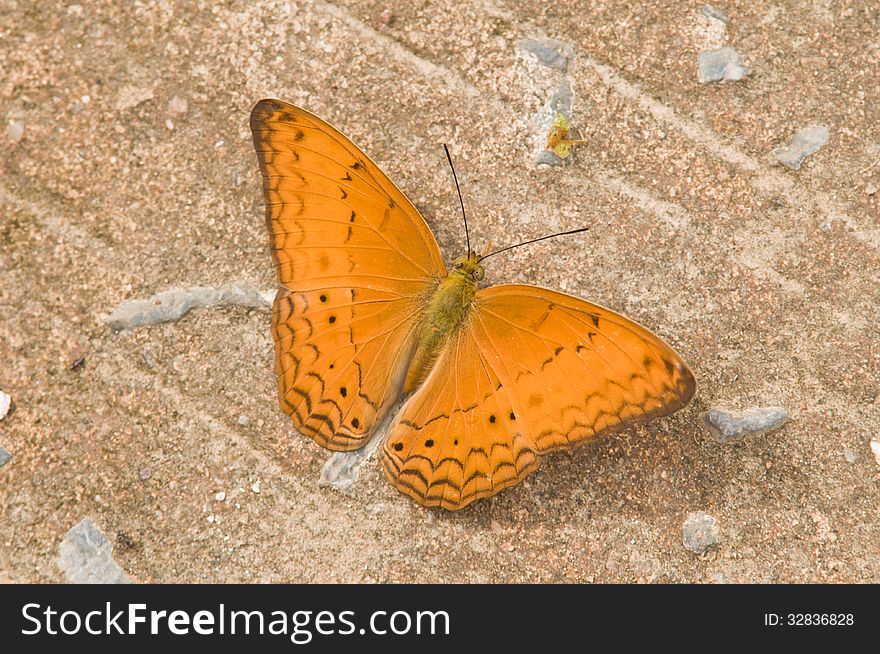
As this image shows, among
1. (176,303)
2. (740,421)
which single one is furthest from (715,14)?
(176,303)

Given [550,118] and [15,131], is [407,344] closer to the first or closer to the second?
[550,118]

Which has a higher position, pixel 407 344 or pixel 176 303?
pixel 407 344

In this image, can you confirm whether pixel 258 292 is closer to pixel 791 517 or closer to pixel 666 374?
pixel 666 374

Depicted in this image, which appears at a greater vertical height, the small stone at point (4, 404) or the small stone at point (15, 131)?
the small stone at point (15, 131)

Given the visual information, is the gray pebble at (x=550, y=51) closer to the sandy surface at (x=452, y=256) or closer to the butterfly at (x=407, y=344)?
the sandy surface at (x=452, y=256)

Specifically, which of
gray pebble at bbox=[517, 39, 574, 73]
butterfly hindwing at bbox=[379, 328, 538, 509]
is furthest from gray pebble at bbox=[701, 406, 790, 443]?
gray pebble at bbox=[517, 39, 574, 73]

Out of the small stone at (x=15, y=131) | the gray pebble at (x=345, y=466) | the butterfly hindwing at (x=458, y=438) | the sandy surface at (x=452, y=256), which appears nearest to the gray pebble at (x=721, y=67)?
the sandy surface at (x=452, y=256)
